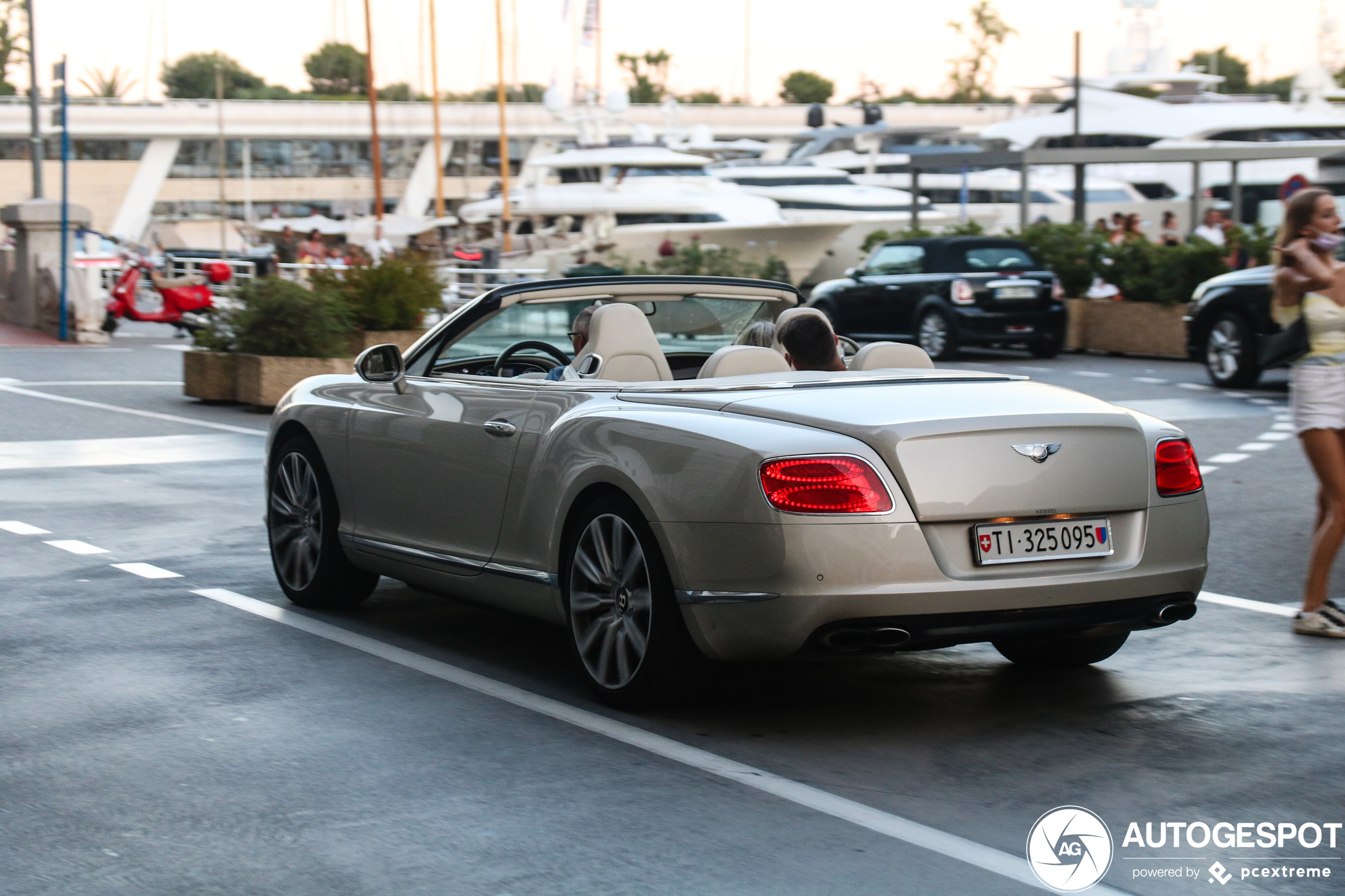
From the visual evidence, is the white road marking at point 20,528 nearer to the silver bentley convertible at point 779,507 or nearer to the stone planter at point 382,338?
the silver bentley convertible at point 779,507

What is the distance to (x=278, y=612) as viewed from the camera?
25.2ft

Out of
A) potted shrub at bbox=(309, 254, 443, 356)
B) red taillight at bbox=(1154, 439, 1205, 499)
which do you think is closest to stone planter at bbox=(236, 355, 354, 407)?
potted shrub at bbox=(309, 254, 443, 356)

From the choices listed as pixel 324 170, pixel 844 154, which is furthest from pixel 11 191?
pixel 844 154

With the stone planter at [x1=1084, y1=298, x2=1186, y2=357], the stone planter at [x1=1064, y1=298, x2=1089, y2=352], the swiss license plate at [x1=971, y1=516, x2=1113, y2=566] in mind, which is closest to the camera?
the swiss license plate at [x1=971, y1=516, x2=1113, y2=566]

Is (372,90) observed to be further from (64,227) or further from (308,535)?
(308,535)

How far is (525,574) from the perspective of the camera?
244 inches

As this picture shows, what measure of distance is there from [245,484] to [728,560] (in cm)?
748

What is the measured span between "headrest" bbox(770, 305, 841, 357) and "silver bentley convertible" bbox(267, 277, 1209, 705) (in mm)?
237

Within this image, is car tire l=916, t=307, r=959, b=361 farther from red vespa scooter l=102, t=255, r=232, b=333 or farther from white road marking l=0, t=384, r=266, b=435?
red vespa scooter l=102, t=255, r=232, b=333

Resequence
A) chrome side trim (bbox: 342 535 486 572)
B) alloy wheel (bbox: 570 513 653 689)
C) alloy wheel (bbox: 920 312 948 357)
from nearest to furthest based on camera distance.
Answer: alloy wheel (bbox: 570 513 653 689) → chrome side trim (bbox: 342 535 486 572) → alloy wheel (bbox: 920 312 948 357)

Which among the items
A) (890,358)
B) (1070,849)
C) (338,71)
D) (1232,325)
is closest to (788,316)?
(890,358)

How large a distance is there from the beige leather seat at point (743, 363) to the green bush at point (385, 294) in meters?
13.9

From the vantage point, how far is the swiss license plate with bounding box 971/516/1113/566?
528 cm

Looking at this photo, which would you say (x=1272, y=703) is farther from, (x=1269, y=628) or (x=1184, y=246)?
(x=1184, y=246)
